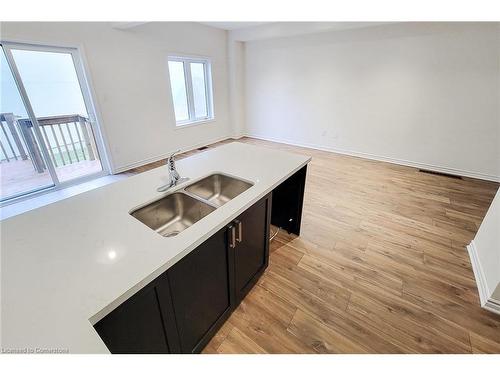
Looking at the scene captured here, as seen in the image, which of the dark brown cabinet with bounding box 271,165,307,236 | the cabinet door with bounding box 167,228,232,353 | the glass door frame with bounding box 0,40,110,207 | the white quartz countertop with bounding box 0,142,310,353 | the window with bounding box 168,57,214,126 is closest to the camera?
the white quartz countertop with bounding box 0,142,310,353

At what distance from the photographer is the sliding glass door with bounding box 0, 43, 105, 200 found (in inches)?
107

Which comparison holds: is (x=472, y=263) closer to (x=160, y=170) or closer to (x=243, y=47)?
(x=160, y=170)

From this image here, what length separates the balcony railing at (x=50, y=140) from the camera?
288cm

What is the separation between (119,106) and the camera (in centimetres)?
355

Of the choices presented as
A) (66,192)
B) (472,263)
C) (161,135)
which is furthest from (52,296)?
(161,135)

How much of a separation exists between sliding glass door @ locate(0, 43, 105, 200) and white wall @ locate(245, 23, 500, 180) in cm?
368

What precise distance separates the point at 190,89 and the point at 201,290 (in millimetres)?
4604

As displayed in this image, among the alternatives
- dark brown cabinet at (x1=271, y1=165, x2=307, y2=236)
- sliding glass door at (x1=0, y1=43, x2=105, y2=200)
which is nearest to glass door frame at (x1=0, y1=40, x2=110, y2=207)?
sliding glass door at (x1=0, y1=43, x2=105, y2=200)

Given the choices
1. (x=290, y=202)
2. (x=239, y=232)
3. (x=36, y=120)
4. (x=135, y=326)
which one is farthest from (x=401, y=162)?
(x=36, y=120)

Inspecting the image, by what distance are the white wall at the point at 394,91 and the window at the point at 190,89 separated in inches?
46.8

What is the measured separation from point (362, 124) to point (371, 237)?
2.90 metres

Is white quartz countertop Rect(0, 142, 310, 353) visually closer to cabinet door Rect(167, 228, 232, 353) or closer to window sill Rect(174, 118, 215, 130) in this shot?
cabinet door Rect(167, 228, 232, 353)

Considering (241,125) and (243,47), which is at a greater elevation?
(243,47)

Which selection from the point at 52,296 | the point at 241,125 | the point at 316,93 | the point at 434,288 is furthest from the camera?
the point at 241,125
